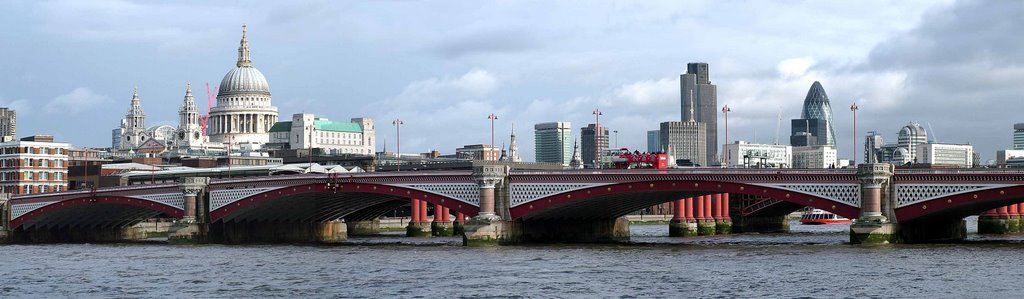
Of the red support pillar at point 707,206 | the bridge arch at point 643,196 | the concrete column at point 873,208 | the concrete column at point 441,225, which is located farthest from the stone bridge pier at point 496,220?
the red support pillar at point 707,206

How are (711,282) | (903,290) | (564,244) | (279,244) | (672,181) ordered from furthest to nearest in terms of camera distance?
(279,244), (564,244), (672,181), (711,282), (903,290)

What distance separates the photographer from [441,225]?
520ft

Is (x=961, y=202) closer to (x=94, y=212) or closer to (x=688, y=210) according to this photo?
(x=688, y=210)

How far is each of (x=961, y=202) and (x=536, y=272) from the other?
30.2 m

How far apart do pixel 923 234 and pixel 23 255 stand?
2481 inches

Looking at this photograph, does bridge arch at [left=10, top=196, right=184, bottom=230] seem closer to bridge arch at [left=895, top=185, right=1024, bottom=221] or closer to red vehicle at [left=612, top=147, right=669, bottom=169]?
red vehicle at [left=612, top=147, right=669, bottom=169]

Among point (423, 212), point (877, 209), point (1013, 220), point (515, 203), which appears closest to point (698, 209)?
point (423, 212)

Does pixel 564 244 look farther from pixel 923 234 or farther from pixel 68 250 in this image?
pixel 68 250

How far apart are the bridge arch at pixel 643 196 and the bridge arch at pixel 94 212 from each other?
33.9 m

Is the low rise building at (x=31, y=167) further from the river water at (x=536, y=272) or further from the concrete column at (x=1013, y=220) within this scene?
the concrete column at (x=1013, y=220)

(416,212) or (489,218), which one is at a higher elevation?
(489,218)

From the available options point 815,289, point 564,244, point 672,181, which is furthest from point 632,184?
point 815,289

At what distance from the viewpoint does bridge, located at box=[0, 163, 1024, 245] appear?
104 m

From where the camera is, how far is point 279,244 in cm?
12950
